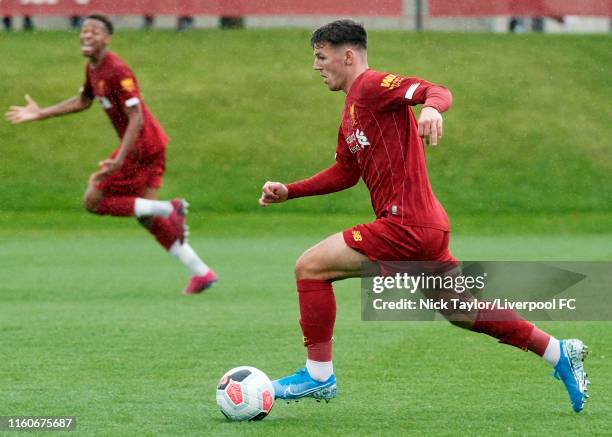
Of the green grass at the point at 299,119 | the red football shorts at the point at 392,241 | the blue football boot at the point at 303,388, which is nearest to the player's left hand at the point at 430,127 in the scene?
the red football shorts at the point at 392,241

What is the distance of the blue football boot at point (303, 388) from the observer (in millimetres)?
6234

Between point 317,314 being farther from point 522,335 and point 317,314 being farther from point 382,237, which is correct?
point 522,335

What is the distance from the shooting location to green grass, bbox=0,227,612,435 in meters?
5.96

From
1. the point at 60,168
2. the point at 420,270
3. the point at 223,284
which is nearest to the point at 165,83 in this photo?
the point at 60,168

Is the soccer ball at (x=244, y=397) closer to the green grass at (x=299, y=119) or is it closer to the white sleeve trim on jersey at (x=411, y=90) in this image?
the white sleeve trim on jersey at (x=411, y=90)

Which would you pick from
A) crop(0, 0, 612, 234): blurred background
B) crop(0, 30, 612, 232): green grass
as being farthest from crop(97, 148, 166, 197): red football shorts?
crop(0, 30, 612, 232): green grass

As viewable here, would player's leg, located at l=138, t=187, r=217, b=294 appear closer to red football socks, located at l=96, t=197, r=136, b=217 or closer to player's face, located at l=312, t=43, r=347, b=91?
red football socks, located at l=96, t=197, r=136, b=217

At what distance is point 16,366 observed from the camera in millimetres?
7414

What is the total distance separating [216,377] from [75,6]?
18408mm

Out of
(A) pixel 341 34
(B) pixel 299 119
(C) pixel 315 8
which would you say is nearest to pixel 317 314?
(A) pixel 341 34

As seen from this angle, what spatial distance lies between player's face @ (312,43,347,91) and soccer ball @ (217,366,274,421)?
1543 mm

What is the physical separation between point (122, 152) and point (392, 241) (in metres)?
5.58

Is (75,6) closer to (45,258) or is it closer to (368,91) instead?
(45,258)

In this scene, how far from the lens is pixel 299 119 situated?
22938 millimetres
